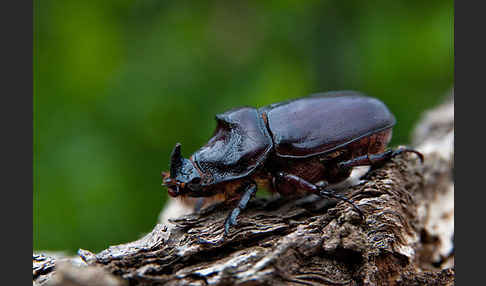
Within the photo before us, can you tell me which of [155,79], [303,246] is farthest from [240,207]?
[155,79]

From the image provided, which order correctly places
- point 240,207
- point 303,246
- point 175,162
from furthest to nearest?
1. point 175,162
2. point 240,207
3. point 303,246

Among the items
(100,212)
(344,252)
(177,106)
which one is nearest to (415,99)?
(177,106)

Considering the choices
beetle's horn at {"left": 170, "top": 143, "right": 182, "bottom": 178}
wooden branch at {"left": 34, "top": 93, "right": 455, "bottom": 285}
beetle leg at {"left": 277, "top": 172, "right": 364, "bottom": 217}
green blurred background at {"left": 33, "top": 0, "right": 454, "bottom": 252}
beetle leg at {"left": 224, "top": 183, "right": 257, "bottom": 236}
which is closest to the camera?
wooden branch at {"left": 34, "top": 93, "right": 455, "bottom": 285}

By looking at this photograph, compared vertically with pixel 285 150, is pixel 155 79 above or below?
above

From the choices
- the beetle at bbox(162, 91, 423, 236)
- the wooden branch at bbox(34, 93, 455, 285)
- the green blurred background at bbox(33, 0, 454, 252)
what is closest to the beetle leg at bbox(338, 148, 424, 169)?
the beetle at bbox(162, 91, 423, 236)

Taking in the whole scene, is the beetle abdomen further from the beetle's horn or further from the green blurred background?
the green blurred background

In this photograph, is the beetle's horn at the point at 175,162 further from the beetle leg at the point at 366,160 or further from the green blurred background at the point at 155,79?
the green blurred background at the point at 155,79

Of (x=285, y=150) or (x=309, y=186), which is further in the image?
(x=285, y=150)

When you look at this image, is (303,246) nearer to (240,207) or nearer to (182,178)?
(240,207)
